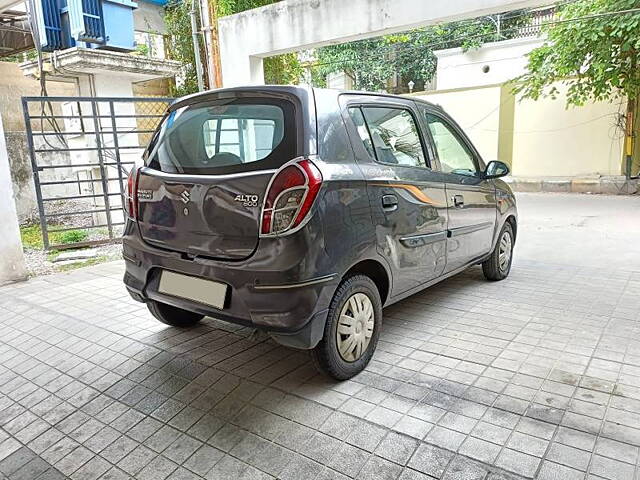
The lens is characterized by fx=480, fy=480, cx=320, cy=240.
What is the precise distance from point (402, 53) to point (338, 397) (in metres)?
18.6

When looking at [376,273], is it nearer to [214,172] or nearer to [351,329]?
[351,329]

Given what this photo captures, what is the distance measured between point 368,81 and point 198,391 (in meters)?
19.5

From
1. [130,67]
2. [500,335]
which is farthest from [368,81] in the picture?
[500,335]

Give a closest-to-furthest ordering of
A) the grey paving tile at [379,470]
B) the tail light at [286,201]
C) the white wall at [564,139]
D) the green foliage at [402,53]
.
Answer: the grey paving tile at [379,470]
the tail light at [286,201]
the white wall at [564,139]
the green foliage at [402,53]

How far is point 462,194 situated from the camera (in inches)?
148

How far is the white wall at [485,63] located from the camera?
1416 centimetres

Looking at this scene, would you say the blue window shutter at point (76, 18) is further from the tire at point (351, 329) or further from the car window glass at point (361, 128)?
the tire at point (351, 329)

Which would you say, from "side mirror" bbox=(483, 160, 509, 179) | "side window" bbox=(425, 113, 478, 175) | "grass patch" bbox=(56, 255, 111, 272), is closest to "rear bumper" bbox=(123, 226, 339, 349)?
"side window" bbox=(425, 113, 478, 175)

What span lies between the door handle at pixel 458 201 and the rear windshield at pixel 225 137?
1.66 m

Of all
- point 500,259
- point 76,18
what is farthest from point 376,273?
point 76,18

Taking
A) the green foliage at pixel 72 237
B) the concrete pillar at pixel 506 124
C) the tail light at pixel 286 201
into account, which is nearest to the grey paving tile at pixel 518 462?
the tail light at pixel 286 201

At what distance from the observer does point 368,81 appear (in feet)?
67.1

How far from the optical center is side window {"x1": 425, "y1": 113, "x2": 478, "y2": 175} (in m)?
3.64

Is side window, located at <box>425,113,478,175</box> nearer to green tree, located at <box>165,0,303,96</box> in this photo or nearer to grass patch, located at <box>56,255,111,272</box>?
grass patch, located at <box>56,255,111,272</box>
